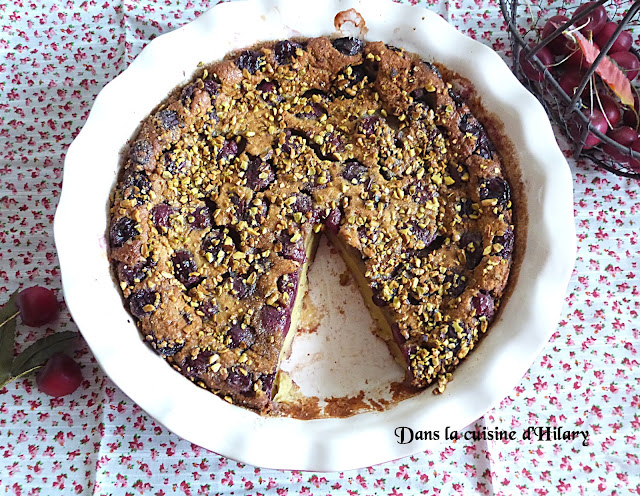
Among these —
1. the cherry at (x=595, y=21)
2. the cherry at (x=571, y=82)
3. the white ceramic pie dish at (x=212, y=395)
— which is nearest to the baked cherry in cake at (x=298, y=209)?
the white ceramic pie dish at (x=212, y=395)

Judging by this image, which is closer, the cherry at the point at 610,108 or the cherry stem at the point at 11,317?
the cherry stem at the point at 11,317

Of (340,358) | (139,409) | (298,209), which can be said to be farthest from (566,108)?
→ (139,409)

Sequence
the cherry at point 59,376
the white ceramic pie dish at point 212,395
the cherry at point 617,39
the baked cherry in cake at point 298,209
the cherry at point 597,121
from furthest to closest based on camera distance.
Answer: the cherry at point 617,39
the cherry at point 597,121
the cherry at point 59,376
the baked cherry in cake at point 298,209
the white ceramic pie dish at point 212,395

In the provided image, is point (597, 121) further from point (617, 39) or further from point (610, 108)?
point (617, 39)

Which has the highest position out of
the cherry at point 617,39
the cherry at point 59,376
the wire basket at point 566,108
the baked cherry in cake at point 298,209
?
the cherry at point 617,39

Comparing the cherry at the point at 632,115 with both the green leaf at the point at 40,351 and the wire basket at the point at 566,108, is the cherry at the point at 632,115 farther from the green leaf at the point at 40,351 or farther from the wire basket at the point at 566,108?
the green leaf at the point at 40,351

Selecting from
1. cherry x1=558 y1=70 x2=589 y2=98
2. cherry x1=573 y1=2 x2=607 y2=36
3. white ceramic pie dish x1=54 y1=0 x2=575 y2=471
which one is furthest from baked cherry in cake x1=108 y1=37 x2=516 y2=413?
cherry x1=573 y1=2 x2=607 y2=36

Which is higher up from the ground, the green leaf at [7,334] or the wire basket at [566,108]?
the wire basket at [566,108]

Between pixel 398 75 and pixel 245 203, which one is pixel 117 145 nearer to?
pixel 245 203
